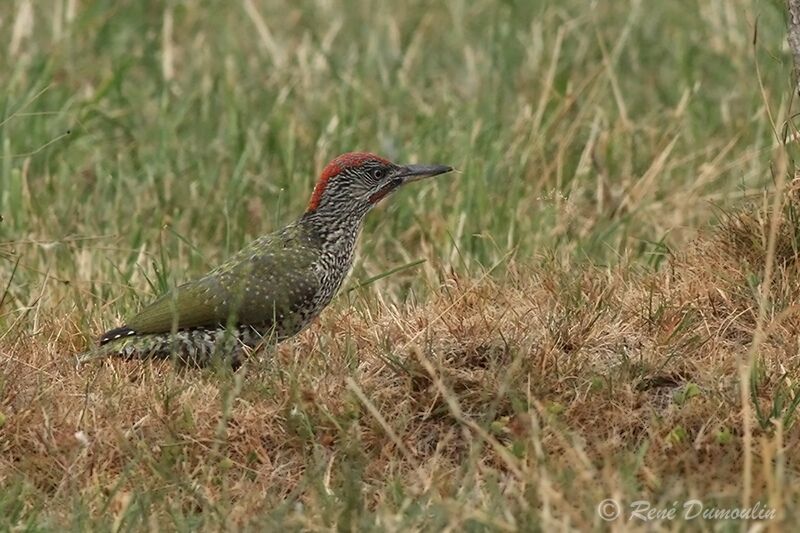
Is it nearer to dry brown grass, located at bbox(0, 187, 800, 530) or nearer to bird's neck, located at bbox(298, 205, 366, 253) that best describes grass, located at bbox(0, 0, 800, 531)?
dry brown grass, located at bbox(0, 187, 800, 530)

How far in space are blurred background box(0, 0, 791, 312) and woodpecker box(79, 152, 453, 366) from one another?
43cm

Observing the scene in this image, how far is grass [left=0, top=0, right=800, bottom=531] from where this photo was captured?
4832 mm

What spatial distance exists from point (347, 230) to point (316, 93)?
294 centimetres

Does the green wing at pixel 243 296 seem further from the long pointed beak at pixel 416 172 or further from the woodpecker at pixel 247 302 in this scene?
the long pointed beak at pixel 416 172

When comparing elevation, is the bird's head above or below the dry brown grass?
above

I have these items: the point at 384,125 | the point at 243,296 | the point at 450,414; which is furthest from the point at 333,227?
the point at 384,125

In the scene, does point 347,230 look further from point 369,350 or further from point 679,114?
point 679,114

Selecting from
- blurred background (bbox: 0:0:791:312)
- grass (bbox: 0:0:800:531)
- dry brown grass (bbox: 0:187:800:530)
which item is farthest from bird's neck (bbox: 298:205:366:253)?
dry brown grass (bbox: 0:187:800:530)

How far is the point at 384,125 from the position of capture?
29.2 feet

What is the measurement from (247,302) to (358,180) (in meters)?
0.90

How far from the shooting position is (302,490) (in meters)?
4.85

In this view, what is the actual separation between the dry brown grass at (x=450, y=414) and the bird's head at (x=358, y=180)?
677 mm

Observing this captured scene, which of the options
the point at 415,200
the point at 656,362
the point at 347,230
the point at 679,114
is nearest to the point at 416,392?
the point at 656,362

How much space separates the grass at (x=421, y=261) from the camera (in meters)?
4.83
